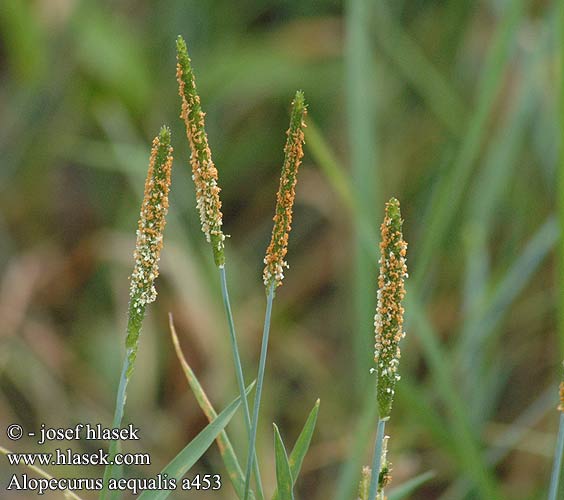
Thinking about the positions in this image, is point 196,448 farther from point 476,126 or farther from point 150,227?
point 476,126

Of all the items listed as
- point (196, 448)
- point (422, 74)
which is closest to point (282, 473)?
point (196, 448)

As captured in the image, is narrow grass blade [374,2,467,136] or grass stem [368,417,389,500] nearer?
grass stem [368,417,389,500]

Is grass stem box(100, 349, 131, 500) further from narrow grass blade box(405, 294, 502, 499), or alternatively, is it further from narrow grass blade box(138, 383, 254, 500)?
narrow grass blade box(405, 294, 502, 499)

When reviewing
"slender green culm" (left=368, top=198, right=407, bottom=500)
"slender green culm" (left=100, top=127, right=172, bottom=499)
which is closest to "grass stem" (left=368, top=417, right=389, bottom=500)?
"slender green culm" (left=368, top=198, right=407, bottom=500)

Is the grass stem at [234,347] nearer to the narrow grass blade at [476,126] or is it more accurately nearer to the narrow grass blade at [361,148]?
the narrow grass blade at [476,126]

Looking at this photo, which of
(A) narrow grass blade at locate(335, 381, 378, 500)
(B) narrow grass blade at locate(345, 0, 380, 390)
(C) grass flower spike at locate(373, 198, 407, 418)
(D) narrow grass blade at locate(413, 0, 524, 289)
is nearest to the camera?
(C) grass flower spike at locate(373, 198, 407, 418)

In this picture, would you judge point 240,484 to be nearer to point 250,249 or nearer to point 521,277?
point 521,277

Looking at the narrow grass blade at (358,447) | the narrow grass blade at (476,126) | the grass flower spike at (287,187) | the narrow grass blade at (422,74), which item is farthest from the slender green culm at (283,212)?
the narrow grass blade at (422,74)
